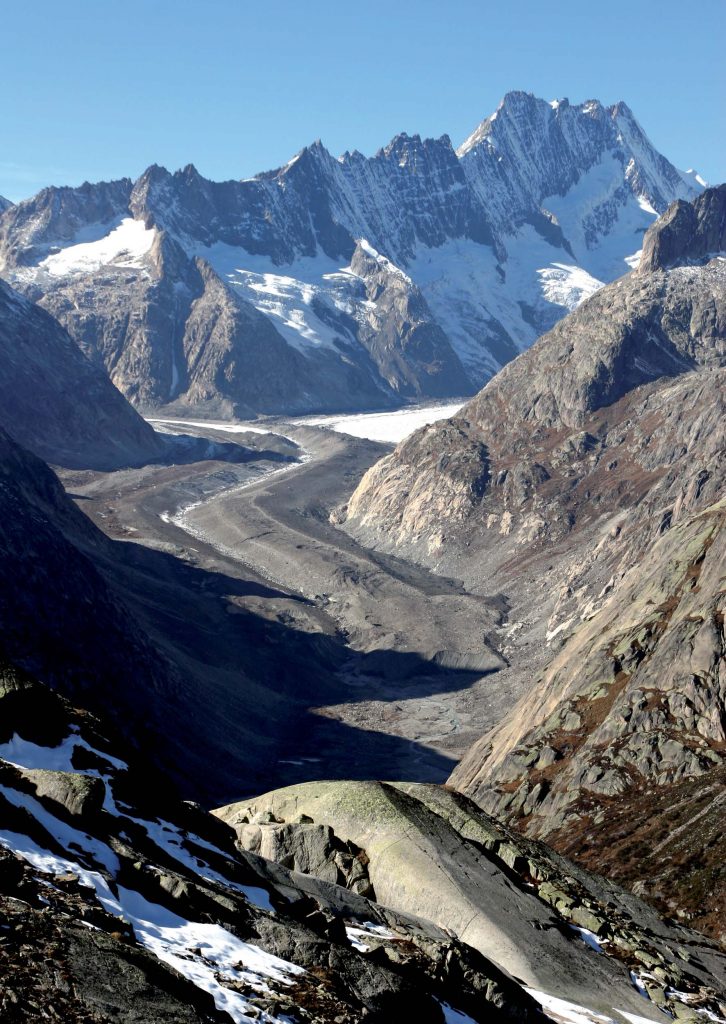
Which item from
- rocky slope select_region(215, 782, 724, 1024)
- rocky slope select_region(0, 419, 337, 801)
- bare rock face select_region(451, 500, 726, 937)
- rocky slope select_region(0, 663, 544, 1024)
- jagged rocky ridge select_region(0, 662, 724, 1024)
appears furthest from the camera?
rocky slope select_region(0, 419, 337, 801)

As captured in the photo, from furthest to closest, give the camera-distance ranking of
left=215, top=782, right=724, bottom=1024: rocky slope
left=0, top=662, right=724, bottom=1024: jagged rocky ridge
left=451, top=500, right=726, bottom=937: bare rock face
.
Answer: left=451, top=500, right=726, bottom=937: bare rock face, left=215, top=782, right=724, bottom=1024: rocky slope, left=0, top=662, right=724, bottom=1024: jagged rocky ridge

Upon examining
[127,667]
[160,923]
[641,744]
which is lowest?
[127,667]

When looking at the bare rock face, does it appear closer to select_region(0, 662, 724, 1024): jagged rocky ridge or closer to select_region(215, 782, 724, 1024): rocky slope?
select_region(215, 782, 724, 1024): rocky slope

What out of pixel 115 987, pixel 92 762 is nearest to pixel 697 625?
pixel 92 762

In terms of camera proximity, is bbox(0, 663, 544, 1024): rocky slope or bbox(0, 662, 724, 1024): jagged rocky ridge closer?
bbox(0, 663, 544, 1024): rocky slope

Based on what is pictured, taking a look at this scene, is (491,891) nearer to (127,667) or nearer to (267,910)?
(267,910)

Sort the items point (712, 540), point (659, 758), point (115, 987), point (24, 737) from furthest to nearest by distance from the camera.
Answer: point (712, 540)
point (659, 758)
point (24, 737)
point (115, 987)

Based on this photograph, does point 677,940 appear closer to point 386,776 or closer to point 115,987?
point 115,987

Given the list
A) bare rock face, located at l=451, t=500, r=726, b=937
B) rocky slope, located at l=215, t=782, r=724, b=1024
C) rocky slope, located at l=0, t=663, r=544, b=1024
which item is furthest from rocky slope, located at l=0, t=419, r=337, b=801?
rocky slope, located at l=0, t=663, r=544, b=1024

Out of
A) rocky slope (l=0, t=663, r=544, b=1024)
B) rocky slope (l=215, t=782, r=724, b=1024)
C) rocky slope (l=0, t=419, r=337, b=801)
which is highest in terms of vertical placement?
rocky slope (l=0, t=663, r=544, b=1024)

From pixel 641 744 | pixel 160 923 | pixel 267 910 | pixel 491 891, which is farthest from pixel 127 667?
pixel 160 923

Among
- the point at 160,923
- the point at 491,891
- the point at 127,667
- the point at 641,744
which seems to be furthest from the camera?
the point at 127,667
